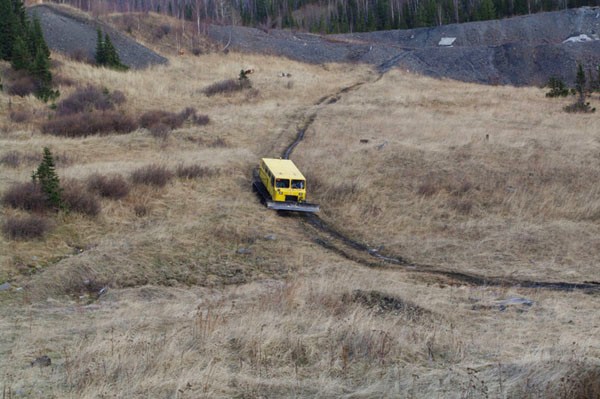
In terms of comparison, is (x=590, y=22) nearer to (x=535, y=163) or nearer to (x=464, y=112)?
(x=464, y=112)

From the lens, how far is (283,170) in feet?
82.4

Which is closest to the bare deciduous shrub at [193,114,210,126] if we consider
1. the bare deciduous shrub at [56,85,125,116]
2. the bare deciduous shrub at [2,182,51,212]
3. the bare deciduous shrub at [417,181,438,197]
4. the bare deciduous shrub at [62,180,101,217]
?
the bare deciduous shrub at [56,85,125,116]

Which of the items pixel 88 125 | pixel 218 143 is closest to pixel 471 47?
pixel 218 143

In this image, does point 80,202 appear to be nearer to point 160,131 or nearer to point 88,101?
point 160,131

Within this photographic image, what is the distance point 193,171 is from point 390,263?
36.1 feet

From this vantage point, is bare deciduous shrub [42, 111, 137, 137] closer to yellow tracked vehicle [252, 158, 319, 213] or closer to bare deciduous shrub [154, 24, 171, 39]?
yellow tracked vehicle [252, 158, 319, 213]

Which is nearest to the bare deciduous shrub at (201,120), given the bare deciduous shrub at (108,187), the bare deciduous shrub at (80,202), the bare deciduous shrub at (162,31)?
the bare deciduous shrub at (108,187)

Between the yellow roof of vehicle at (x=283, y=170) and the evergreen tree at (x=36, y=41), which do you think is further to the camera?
the evergreen tree at (x=36, y=41)

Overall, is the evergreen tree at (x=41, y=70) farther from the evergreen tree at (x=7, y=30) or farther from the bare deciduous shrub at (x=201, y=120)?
the bare deciduous shrub at (x=201, y=120)

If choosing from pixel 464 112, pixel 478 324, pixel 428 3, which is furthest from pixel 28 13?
pixel 428 3

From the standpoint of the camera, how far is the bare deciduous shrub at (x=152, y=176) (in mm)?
24953

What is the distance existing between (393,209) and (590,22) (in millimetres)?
71944

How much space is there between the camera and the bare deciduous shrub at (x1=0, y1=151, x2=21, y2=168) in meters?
26.2

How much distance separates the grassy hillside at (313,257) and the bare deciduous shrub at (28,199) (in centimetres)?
57
